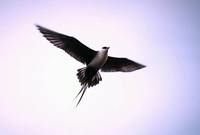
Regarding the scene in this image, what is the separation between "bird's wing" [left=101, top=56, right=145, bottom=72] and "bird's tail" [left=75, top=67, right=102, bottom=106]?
9.3 inches

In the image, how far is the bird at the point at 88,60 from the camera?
3510mm

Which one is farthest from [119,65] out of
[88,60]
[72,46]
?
[72,46]

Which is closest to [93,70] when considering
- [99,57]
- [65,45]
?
[99,57]

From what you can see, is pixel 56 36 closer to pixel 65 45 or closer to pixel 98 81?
pixel 65 45

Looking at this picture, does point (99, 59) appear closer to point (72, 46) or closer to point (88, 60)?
point (88, 60)

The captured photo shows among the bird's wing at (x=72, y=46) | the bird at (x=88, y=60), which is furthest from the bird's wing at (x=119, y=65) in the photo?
the bird's wing at (x=72, y=46)

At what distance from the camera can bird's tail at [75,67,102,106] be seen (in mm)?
3529

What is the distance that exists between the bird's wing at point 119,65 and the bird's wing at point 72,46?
0.22 meters

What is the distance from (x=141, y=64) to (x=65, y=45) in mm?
724

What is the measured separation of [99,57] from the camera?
11.4 ft

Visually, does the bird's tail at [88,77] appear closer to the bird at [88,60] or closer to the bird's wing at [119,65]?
the bird at [88,60]

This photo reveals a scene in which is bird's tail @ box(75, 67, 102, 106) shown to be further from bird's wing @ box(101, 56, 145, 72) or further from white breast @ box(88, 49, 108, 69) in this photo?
bird's wing @ box(101, 56, 145, 72)

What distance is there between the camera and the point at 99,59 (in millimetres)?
3480

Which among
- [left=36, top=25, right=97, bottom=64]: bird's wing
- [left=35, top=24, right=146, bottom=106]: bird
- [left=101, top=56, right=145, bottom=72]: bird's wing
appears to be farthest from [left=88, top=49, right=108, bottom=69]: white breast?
[left=101, top=56, right=145, bottom=72]: bird's wing
